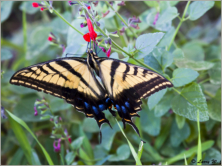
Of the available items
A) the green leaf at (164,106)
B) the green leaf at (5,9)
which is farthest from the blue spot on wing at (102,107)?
the green leaf at (5,9)

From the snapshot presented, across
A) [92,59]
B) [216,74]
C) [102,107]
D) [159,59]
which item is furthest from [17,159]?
[216,74]

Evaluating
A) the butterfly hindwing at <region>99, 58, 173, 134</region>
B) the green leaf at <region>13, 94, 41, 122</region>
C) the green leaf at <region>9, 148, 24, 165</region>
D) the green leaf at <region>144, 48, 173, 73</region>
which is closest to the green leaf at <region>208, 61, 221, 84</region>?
the green leaf at <region>144, 48, 173, 73</region>

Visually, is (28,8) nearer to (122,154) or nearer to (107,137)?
(107,137)

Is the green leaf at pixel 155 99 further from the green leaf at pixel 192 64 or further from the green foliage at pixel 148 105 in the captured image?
the green leaf at pixel 192 64

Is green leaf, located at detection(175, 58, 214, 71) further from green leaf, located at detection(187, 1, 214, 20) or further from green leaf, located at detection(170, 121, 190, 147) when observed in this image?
green leaf, located at detection(170, 121, 190, 147)

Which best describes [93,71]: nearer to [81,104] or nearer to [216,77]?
[81,104]

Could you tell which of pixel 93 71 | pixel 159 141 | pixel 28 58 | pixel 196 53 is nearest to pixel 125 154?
pixel 159 141
